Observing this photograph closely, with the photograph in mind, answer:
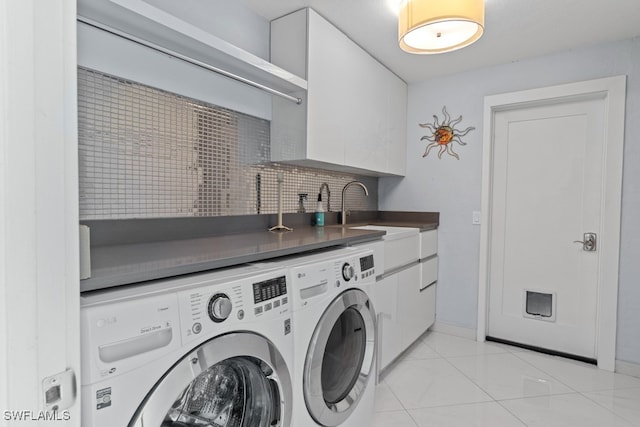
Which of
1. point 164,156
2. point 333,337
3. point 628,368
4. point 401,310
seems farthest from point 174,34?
point 628,368

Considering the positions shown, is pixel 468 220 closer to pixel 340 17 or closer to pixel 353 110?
pixel 353 110

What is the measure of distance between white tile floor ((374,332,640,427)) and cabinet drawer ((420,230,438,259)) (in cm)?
75

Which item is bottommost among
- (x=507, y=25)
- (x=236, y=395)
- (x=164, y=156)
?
(x=236, y=395)

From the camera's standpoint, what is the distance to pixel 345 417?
4.72 ft

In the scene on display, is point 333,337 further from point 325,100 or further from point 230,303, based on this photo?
point 325,100

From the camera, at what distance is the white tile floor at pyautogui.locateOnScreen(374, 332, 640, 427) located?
1.75m

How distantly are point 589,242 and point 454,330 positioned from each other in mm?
1230

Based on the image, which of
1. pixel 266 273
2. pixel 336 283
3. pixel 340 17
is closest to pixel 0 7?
pixel 266 273

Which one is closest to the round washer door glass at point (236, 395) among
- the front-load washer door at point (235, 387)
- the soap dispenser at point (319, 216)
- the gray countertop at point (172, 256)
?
the front-load washer door at point (235, 387)

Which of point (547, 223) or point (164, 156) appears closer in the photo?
point (164, 156)

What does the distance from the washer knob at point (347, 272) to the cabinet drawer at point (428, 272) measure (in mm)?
1290

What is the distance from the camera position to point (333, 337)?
4.96 feet

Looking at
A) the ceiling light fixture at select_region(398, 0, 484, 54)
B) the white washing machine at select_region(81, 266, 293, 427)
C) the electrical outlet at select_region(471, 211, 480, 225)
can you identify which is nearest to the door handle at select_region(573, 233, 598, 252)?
the electrical outlet at select_region(471, 211, 480, 225)

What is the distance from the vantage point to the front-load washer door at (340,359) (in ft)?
4.13
